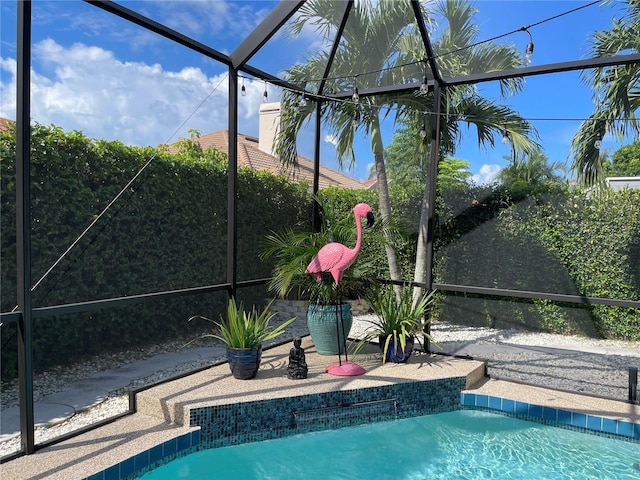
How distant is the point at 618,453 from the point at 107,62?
24.4ft

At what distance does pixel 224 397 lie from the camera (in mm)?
3641

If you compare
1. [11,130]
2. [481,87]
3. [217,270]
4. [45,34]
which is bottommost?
[217,270]

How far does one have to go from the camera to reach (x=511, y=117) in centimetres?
659

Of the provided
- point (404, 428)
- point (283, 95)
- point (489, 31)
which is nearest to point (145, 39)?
point (283, 95)

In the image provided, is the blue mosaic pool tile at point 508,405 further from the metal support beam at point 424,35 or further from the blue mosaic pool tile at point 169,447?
the metal support beam at point 424,35

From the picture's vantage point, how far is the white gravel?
12.6ft

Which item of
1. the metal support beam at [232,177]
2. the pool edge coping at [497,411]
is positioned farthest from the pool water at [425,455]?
the metal support beam at [232,177]

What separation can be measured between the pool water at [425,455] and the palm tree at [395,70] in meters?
3.98

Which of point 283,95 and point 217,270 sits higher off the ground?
point 283,95

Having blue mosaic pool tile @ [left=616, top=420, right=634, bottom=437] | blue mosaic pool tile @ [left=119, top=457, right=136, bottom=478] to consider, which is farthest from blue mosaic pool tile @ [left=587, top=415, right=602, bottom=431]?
blue mosaic pool tile @ [left=119, top=457, right=136, bottom=478]

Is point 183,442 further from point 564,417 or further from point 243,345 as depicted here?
point 564,417

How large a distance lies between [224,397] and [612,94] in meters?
5.75

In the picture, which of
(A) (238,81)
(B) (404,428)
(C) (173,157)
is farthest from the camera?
(C) (173,157)

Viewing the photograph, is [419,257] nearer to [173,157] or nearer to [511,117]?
[511,117]
